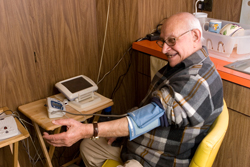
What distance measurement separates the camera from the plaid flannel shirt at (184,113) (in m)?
1.25

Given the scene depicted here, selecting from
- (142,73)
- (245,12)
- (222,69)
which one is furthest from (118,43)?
(245,12)

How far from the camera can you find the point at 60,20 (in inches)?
79.3

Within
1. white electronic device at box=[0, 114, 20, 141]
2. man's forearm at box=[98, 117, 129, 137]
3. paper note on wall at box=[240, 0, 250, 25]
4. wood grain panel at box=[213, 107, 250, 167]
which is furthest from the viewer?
paper note on wall at box=[240, 0, 250, 25]

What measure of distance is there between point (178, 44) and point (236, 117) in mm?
638

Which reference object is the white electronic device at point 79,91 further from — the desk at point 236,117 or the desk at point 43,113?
the desk at point 236,117

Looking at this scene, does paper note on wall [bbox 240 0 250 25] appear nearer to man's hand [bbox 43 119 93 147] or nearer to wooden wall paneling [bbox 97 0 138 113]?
wooden wall paneling [bbox 97 0 138 113]

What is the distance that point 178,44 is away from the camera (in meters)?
1.42

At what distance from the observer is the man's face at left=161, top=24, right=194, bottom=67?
139 cm

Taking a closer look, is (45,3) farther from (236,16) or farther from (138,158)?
(236,16)

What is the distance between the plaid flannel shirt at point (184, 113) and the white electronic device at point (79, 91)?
1.81ft

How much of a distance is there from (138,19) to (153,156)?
1.17 meters

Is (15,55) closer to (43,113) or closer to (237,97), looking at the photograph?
(43,113)

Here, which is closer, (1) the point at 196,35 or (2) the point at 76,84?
(1) the point at 196,35

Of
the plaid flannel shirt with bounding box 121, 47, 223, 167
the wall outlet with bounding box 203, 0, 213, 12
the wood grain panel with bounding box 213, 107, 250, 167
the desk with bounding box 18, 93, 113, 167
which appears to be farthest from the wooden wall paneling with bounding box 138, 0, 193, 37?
the wood grain panel with bounding box 213, 107, 250, 167
